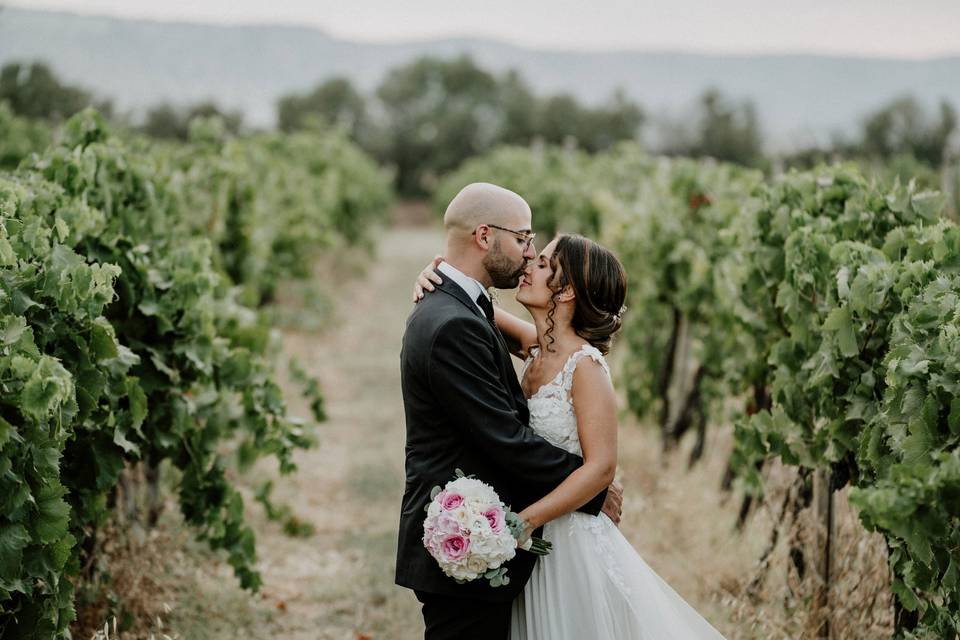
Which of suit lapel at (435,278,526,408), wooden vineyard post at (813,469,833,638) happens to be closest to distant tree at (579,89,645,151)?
wooden vineyard post at (813,469,833,638)

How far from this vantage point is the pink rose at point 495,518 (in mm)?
2775

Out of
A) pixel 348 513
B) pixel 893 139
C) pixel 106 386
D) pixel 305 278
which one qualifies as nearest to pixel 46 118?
pixel 305 278

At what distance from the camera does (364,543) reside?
6125 millimetres

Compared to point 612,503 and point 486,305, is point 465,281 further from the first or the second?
point 612,503

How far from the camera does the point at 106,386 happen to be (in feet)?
10.6

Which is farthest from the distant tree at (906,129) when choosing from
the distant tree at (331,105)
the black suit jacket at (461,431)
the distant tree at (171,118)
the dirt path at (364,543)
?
the black suit jacket at (461,431)

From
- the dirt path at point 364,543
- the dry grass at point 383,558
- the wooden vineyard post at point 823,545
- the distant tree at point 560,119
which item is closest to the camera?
the wooden vineyard post at point 823,545

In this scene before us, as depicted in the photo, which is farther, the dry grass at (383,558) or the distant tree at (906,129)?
the distant tree at (906,129)

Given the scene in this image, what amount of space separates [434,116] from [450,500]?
79299mm

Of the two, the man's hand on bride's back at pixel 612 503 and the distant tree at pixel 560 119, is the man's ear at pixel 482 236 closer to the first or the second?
the man's hand on bride's back at pixel 612 503

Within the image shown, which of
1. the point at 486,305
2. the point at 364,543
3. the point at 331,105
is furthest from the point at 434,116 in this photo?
the point at 486,305

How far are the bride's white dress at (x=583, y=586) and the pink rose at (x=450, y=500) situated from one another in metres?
0.46

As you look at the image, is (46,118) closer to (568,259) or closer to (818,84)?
(568,259)

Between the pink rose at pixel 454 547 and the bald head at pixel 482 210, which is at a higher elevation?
the bald head at pixel 482 210
